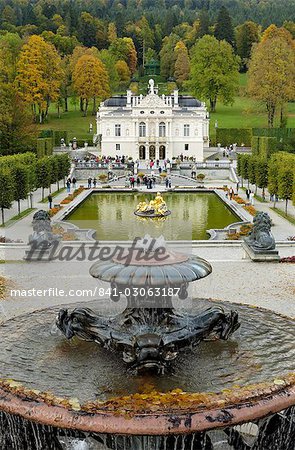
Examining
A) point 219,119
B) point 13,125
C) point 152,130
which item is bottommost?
point 152,130

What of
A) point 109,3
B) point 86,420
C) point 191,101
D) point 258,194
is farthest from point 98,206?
point 109,3

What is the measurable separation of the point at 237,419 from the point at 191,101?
62744 mm

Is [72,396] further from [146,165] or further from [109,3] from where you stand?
[109,3]

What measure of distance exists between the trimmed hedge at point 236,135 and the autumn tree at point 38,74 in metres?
19.8

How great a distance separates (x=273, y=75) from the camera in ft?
190

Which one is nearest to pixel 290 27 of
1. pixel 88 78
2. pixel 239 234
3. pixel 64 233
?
pixel 88 78

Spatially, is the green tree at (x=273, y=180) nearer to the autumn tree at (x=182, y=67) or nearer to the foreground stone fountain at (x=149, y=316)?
the foreground stone fountain at (x=149, y=316)

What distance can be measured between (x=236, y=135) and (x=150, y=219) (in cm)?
3947

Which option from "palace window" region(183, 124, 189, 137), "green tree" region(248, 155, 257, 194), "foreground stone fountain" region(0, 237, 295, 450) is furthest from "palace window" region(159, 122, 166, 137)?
"foreground stone fountain" region(0, 237, 295, 450)

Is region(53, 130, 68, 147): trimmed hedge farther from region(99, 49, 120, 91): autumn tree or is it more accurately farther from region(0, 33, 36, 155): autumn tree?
region(99, 49, 120, 91): autumn tree

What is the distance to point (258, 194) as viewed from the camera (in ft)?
134

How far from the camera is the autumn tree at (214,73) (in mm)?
74500

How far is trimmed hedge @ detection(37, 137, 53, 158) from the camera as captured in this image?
52688 mm

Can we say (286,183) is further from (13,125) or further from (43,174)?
(13,125)
